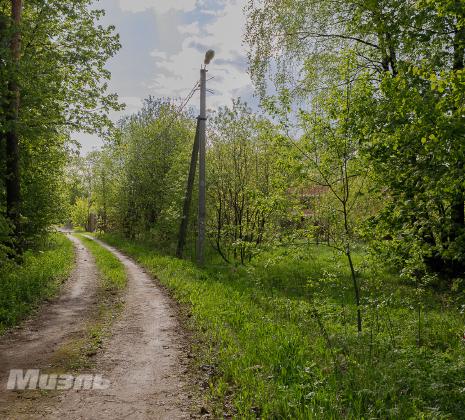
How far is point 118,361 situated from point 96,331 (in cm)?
188

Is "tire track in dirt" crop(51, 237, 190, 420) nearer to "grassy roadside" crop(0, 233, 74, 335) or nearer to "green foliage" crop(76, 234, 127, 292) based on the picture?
"grassy roadside" crop(0, 233, 74, 335)

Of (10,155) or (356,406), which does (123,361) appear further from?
(10,155)

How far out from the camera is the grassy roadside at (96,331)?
6.40m

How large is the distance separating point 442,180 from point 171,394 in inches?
172

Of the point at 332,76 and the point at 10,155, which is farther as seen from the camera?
the point at 10,155

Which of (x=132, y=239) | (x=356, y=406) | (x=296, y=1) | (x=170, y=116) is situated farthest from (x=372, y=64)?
(x=132, y=239)

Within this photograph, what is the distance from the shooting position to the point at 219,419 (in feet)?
15.2

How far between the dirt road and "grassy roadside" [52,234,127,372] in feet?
0.58

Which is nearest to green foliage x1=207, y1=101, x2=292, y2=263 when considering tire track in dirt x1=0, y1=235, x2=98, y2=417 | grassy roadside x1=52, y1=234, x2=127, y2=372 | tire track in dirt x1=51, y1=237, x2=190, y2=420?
grassy roadside x1=52, y1=234, x2=127, y2=372

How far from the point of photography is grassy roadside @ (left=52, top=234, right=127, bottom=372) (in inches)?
252

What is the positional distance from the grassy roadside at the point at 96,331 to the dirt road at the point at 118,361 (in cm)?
18

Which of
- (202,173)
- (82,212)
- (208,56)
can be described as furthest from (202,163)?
(82,212)

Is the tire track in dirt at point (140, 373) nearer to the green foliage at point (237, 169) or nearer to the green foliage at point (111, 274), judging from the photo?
the green foliage at point (111, 274)

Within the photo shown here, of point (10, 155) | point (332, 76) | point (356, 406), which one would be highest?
point (332, 76)
